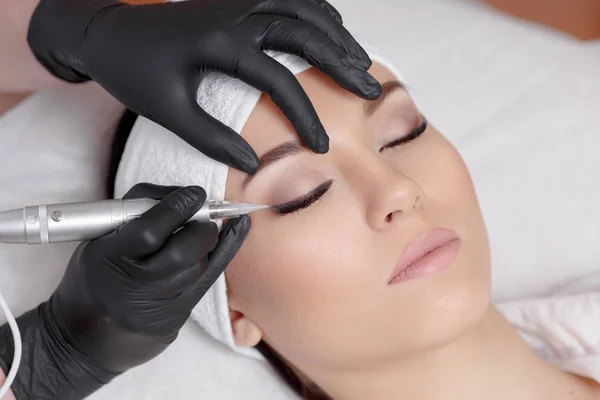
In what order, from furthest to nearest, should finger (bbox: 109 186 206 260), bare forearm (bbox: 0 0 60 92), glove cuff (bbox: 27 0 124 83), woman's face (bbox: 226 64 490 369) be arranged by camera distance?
bare forearm (bbox: 0 0 60 92), glove cuff (bbox: 27 0 124 83), woman's face (bbox: 226 64 490 369), finger (bbox: 109 186 206 260)

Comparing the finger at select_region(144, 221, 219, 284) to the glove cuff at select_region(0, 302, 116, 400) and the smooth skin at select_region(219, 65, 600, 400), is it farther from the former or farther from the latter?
the glove cuff at select_region(0, 302, 116, 400)

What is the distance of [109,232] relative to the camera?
102 cm

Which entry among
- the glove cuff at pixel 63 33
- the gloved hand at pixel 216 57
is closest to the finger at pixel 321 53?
the gloved hand at pixel 216 57

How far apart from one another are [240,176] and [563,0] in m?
1.70

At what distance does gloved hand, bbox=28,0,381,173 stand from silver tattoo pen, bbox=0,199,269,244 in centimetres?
8

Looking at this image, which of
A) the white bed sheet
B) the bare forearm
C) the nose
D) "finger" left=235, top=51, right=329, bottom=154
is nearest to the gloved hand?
"finger" left=235, top=51, right=329, bottom=154

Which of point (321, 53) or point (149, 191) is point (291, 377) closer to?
point (149, 191)

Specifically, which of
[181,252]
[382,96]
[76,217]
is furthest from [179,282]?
[382,96]

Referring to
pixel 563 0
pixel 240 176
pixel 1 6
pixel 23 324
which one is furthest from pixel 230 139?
pixel 563 0

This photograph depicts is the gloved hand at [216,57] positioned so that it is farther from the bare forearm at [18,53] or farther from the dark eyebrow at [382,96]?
the bare forearm at [18,53]

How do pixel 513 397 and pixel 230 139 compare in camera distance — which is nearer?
Result: pixel 230 139

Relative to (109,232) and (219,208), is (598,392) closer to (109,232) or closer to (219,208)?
(219,208)

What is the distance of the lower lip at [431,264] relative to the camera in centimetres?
108

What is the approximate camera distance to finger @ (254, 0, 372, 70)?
111cm
